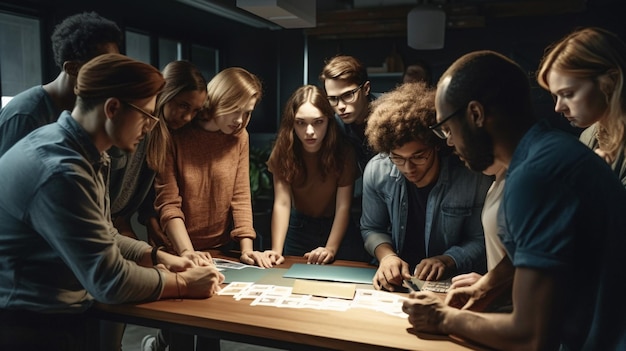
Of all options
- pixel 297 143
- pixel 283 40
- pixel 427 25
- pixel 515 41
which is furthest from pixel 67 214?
pixel 283 40

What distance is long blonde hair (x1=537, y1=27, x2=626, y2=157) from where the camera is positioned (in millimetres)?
1682

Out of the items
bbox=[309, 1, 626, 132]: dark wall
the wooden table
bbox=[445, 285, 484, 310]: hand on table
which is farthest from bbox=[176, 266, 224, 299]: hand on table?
bbox=[309, 1, 626, 132]: dark wall

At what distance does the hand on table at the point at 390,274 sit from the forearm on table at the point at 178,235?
793 millimetres

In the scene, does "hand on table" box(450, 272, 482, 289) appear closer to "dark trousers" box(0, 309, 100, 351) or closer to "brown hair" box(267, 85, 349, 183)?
"brown hair" box(267, 85, 349, 183)

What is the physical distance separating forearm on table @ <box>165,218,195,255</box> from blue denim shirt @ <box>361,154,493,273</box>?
2.50ft

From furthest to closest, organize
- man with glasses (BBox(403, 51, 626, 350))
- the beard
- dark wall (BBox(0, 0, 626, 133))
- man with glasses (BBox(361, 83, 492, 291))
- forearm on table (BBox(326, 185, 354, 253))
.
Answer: dark wall (BBox(0, 0, 626, 133)) → forearm on table (BBox(326, 185, 354, 253)) → man with glasses (BBox(361, 83, 492, 291)) → the beard → man with glasses (BBox(403, 51, 626, 350))

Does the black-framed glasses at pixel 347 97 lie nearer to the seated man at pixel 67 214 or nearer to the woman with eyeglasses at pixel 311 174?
the woman with eyeglasses at pixel 311 174

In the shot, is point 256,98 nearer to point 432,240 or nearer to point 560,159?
point 432,240

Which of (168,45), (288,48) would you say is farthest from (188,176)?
(288,48)

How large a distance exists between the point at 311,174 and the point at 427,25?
1708mm

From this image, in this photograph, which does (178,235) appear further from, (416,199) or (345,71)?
(345,71)

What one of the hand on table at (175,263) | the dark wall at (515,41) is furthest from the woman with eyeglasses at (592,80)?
the dark wall at (515,41)

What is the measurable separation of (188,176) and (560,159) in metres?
1.57

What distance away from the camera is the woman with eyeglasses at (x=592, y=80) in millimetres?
1685
